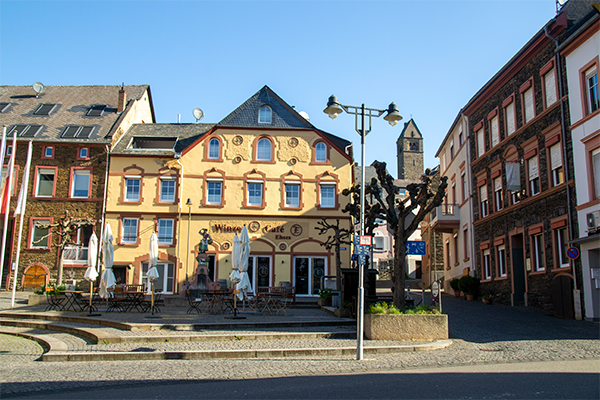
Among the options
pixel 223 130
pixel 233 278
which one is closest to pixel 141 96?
pixel 223 130

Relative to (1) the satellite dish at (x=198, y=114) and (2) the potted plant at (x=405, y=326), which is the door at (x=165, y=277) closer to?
(1) the satellite dish at (x=198, y=114)

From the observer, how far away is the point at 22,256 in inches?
1195

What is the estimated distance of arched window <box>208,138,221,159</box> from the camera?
32156 mm

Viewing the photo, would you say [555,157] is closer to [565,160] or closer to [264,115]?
[565,160]

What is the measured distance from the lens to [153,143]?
3362cm

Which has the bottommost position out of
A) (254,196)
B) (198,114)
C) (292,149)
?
(254,196)

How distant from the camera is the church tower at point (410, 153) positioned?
102m

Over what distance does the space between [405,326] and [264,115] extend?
Result: 70.5ft

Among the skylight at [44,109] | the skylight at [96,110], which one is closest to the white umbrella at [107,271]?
the skylight at [96,110]

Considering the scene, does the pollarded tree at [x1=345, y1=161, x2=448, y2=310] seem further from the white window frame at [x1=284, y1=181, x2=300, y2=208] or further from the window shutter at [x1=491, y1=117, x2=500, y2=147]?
the white window frame at [x1=284, y1=181, x2=300, y2=208]

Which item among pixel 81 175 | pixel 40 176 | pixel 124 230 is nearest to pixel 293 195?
pixel 124 230

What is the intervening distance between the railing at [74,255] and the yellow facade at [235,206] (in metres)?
1.88

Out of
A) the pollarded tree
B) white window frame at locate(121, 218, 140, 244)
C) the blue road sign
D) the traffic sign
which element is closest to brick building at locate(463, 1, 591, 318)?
the traffic sign

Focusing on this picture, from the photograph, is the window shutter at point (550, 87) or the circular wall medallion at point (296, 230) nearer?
the window shutter at point (550, 87)
